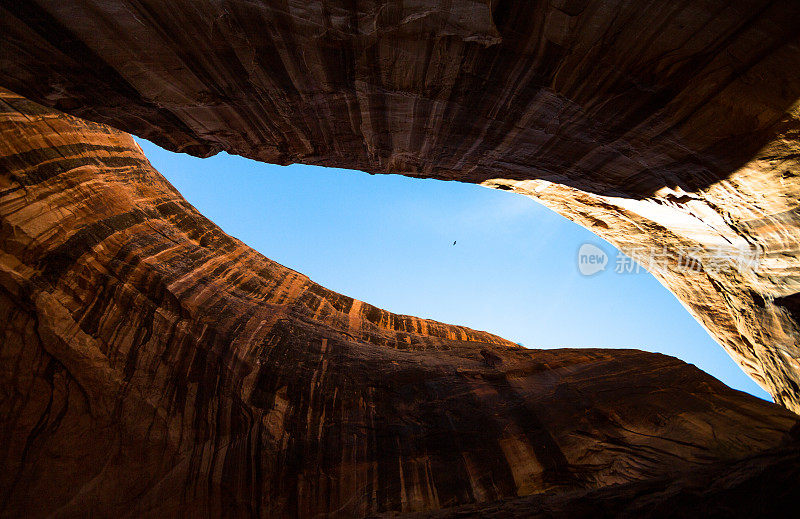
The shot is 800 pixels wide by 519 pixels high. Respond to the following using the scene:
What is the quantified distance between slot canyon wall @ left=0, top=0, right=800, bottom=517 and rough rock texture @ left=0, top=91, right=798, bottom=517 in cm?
5

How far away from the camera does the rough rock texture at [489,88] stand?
4582 millimetres

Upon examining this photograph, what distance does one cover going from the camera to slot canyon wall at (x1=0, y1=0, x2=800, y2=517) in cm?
471

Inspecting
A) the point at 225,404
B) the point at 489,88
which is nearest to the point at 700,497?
the point at 489,88

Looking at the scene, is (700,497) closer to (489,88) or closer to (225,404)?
(489,88)

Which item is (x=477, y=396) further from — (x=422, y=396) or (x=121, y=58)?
(x=121, y=58)

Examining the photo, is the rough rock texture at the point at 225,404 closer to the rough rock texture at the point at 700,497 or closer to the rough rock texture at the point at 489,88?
the rough rock texture at the point at 700,497

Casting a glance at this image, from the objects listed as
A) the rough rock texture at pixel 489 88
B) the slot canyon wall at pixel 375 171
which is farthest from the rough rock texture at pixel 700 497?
the rough rock texture at pixel 489 88

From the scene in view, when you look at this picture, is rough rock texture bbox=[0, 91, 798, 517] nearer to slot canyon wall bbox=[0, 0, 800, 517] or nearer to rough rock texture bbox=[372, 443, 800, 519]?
slot canyon wall bbox=[0, 0, 800, 517]

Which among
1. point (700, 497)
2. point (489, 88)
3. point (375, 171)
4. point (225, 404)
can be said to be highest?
point (375, 171)

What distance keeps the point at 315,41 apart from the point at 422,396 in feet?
26.7

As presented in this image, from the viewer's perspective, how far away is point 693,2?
4.24 meters

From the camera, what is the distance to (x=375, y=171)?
9859mm

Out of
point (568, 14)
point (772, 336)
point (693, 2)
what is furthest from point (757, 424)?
point (568, 14)

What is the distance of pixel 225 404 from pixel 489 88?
8970 millimetres
